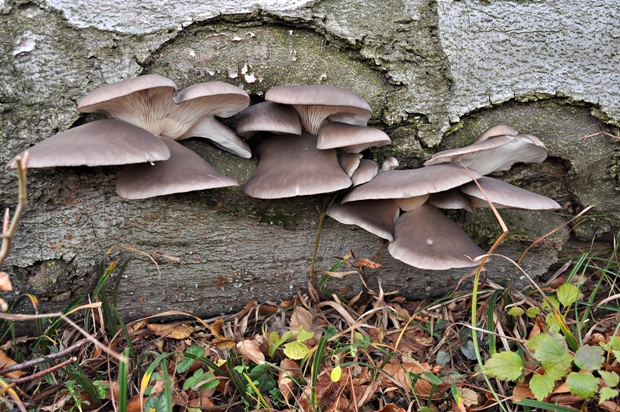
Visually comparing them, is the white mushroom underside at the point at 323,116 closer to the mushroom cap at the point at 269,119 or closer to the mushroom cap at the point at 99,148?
the mushroom cap at the point at 269,119

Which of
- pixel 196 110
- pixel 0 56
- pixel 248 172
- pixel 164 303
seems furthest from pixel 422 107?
pixel 0 56

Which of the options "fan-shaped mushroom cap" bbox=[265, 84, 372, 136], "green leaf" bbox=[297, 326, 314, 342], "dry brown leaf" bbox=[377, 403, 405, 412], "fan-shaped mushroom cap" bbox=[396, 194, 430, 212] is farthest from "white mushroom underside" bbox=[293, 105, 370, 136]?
"dry brown leaf" bbox=[377, 403, 405, 412]

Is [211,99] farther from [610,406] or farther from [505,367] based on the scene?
[610,406]

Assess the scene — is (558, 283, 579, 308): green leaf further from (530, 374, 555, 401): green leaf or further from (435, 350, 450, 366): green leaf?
(435, 350, 450, 366): green leaf

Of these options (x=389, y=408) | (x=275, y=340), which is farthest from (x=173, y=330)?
(x=389, y=408)

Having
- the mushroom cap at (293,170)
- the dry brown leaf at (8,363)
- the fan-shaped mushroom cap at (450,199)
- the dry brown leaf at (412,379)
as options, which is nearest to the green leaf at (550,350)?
the dry brown leaf at (412,379)

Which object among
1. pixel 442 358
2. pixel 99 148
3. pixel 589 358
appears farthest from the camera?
pixel 442 358

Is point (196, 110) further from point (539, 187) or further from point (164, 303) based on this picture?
point (539, 187)
